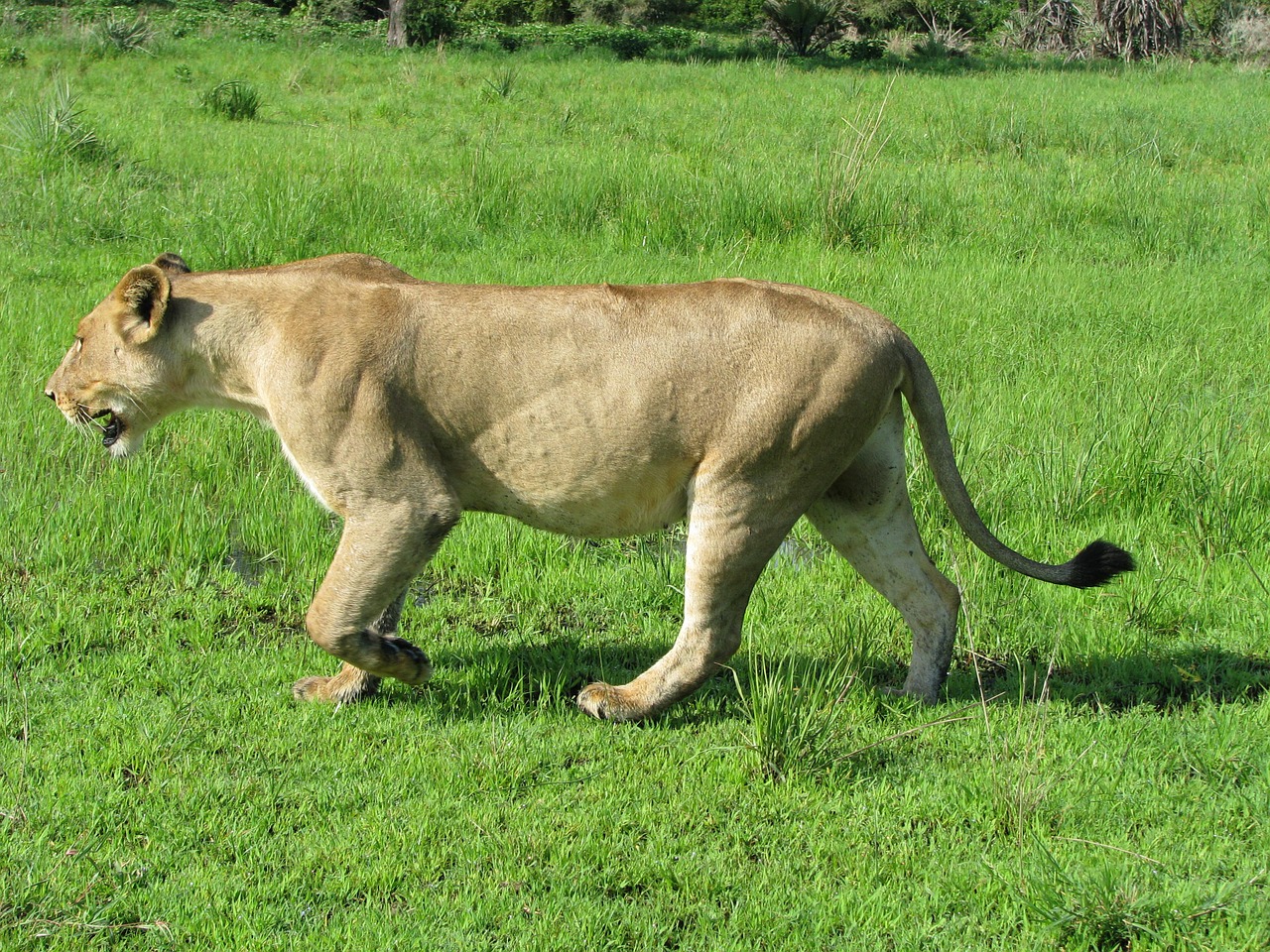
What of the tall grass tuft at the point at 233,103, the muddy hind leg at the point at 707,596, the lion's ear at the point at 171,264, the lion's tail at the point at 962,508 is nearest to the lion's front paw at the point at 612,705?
the muddy hind leg at the point at 707,596

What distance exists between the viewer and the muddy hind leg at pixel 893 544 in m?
4.67

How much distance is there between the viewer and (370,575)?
440 cm

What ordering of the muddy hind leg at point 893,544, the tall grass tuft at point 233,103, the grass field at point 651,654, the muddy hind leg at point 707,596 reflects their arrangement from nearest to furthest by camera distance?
the grass field at point 651,654
the muddy hind leg at point 707,596
the muddy hind leg at point 893,544
the tall grass tuft at point 233,103

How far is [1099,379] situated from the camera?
25.2 feet

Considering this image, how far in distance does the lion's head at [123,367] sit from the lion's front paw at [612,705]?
6.41 feet

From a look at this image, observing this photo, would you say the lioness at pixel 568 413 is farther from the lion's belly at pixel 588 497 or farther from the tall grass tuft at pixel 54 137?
the tall grass tuft at pixel 54 137

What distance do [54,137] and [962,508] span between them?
369 inches

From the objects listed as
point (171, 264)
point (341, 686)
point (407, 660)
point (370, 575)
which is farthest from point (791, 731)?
point (171, 264)

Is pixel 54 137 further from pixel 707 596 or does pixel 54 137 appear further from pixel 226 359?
pixel 707 596

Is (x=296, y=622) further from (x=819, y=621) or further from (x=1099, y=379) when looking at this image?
(x=1099, y=379)

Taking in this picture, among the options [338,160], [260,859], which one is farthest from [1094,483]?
[338,160]

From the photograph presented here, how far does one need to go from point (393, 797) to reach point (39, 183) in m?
8.38

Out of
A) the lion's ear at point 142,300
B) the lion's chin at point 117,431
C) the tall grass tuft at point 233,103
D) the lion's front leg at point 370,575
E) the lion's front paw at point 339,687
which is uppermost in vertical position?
the lion's ear at point 142,300

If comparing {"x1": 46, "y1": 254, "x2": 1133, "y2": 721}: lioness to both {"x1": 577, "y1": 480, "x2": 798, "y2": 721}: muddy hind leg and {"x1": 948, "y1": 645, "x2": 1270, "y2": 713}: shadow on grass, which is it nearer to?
{"x1": 577, "y1": 480, "x2": 798, "y2": 721}: muddy hind leg
